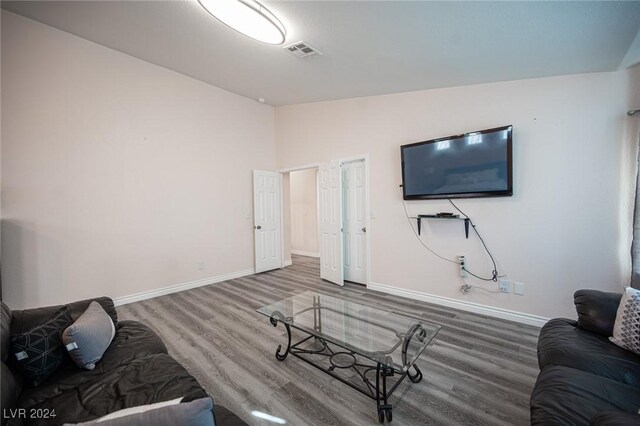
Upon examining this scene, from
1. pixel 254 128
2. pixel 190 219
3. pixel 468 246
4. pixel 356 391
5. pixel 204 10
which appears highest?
pixel 204 10

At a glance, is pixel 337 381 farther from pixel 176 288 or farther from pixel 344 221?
pixel 176 288

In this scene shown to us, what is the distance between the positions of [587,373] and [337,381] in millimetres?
1430

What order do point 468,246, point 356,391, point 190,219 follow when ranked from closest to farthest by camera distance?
point 356,391 < point 468,246 < point 190,219

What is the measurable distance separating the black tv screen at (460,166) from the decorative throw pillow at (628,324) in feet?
4.78

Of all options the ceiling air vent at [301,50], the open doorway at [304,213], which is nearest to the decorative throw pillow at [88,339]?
the ceiling air vent at [301,50]

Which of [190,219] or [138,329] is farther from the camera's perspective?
[190,219]

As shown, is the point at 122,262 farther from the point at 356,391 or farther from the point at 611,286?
the point at 611,286

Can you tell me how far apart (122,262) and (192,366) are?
2207 millimetres

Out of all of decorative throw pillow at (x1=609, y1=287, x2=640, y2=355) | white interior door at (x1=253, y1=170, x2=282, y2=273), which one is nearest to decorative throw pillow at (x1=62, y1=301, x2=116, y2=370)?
decorative throw pillow at (x1=609, y1=287, x2=640, y2=355)

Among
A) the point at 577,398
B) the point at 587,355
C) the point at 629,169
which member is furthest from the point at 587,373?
the point at 629,169

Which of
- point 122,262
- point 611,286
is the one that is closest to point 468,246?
point 611,286

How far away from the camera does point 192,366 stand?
2092 mm

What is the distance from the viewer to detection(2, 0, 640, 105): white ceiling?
1901 millimetres

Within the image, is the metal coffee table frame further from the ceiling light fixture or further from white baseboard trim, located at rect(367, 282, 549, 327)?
the ceiling light fixture
